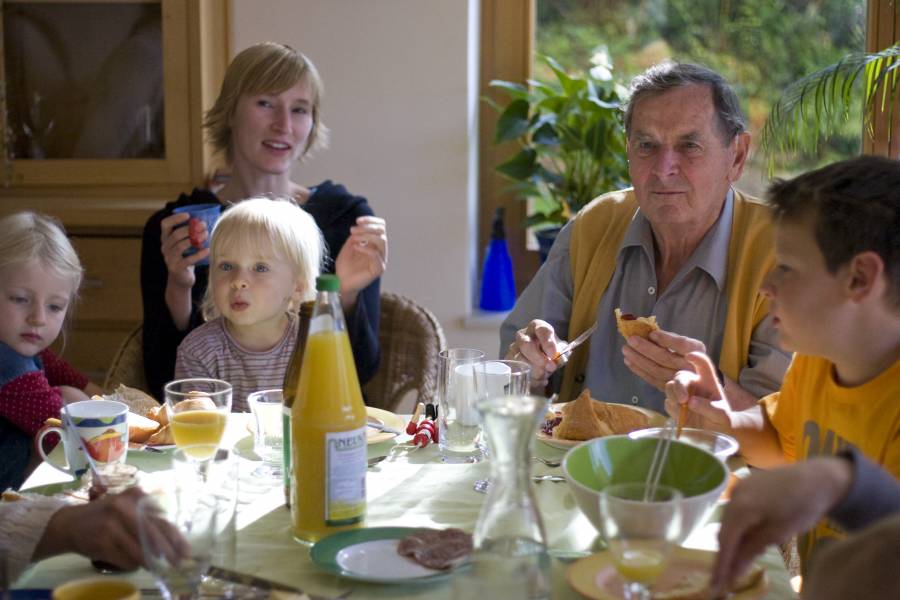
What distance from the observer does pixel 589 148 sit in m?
3.17

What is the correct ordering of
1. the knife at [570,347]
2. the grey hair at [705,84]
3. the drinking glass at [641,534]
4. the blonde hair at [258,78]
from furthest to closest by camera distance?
the blonde hair at [258,78] < the grey hair at [705,84] < the knife at [570,347] < the drinking glass at [641,534]

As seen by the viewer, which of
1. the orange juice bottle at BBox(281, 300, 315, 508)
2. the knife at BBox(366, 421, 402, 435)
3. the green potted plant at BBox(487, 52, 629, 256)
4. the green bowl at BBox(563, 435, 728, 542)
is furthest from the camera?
the green potted plant at BBox(487, 52, 629, 256)

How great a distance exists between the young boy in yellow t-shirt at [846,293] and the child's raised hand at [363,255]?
1.01 m

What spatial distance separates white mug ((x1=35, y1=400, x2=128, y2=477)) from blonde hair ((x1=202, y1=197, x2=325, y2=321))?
0.74 metres

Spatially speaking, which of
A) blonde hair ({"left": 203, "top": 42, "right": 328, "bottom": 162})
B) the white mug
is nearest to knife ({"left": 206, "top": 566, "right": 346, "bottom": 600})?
the white mug

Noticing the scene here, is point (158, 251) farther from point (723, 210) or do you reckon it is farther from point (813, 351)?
point (813, 351)

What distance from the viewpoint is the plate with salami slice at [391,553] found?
1196 millimetres

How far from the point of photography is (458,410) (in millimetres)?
1638

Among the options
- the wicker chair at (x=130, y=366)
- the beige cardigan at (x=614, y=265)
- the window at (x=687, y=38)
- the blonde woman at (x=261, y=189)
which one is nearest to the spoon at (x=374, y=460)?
the beige cardigan at (x=614, y=265)

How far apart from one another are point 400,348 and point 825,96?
3.92 feet

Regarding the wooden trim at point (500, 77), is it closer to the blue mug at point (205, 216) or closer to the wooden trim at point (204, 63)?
the wooden trim at point (204, 63)

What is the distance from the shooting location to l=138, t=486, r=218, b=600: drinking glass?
41.7 inches

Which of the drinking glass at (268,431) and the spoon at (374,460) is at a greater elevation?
the drinking glass at (268,431)

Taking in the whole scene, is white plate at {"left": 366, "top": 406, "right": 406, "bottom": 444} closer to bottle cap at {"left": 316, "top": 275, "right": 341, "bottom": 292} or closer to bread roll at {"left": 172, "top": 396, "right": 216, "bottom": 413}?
bread roll at {"left": 172, "top": 396, "right": 216, "bottom": 413}
